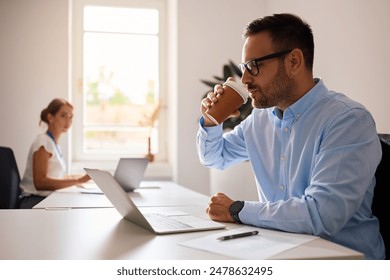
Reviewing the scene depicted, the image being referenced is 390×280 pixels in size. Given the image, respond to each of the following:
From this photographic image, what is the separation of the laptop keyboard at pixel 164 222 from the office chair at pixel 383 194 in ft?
1.91

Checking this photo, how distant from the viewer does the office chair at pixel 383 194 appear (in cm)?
123

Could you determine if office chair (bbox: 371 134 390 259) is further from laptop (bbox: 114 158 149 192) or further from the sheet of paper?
laptop (bbox: 114 158 149 192)

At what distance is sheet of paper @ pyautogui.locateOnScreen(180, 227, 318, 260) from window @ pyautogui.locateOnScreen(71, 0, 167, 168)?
281 centimetres

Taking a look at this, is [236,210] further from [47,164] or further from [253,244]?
[47,164]

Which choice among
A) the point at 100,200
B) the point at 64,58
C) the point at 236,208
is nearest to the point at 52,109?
the point at 64,58

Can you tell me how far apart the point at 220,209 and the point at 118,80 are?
2.86 meters

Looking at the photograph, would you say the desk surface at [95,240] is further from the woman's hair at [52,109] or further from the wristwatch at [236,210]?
the woman's hair at [52,109]

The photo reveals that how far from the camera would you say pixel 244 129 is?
1.60m

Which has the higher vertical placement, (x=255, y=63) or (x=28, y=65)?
(x=28, y=65)

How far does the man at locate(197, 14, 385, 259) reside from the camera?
1.04 metres

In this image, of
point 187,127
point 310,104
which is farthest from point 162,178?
point 310,104

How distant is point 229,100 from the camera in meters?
1.34

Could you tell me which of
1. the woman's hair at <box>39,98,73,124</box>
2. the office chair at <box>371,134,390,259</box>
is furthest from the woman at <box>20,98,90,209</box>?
the office chair at <box>371,134,390,259</box>
